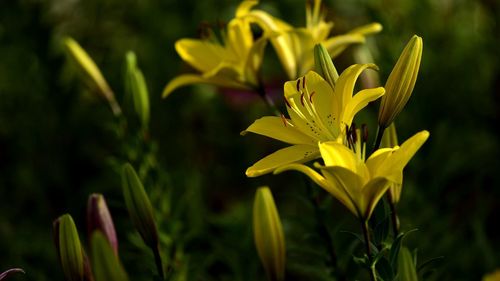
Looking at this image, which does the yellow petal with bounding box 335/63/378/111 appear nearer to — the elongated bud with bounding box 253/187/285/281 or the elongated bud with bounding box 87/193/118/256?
the elongated bud with bounding box 253/187/285/281

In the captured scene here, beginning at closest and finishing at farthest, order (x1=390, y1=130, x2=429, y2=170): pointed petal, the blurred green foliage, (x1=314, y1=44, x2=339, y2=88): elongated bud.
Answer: (x1=390, y1=130, x2=429, y2=170): pointed petal → (x1=314, y1=44, x2=339, y2=88): elongated bud → the blurred green foliage

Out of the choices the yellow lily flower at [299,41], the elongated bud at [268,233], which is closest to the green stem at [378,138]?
the elongated bud at [268,233]

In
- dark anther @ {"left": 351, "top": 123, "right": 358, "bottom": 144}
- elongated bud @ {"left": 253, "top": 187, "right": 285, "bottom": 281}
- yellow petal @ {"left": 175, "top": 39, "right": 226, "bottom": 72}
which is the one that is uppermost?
yellow petal @ {"left": 175, "top": 39, "right": 226, "bottom": 72}

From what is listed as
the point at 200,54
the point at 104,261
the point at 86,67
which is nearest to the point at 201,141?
the point at 86,67

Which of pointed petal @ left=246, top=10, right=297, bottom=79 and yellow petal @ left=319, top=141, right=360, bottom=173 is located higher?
pointed petal @ left=246, top=10, right=297, bottom=79

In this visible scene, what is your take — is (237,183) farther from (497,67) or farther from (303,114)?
(303,114)

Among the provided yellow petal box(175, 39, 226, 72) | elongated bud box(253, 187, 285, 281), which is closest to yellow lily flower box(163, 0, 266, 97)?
yellow petal box(175, 39, 226, 72)

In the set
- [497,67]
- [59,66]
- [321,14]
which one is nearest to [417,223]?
[321,14]

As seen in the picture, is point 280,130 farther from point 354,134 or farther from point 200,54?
point 200,54
